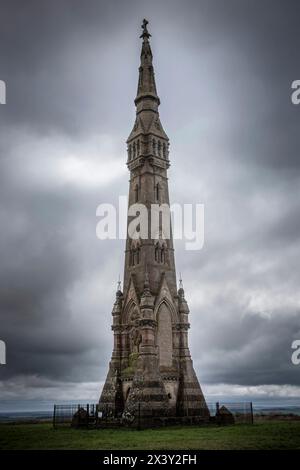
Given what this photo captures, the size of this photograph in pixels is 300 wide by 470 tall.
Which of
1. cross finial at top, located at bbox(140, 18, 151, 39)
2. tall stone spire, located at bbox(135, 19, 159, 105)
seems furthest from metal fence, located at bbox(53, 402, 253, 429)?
cross finial at top, located at bbox(140, 18, 151, 39)

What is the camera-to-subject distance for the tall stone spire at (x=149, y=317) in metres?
39.8

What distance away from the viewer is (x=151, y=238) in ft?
150

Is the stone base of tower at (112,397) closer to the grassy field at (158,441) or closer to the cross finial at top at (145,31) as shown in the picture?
the grassy field at (158,441)

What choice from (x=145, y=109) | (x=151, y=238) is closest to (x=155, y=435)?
(x=151, y=238)

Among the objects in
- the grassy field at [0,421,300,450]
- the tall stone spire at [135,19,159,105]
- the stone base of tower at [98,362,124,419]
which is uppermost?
the tall stone spire at [135,19,159,105]

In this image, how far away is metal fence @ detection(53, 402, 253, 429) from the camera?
3700cm

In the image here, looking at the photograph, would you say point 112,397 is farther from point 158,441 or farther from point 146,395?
point 158,441

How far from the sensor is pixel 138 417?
3634 centimetres

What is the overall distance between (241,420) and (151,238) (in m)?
20.0

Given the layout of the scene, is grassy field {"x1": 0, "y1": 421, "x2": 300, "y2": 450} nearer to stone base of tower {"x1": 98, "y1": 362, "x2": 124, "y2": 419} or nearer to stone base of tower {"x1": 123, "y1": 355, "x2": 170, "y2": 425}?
stone base of tower {"x1": 123, "y1": 355, "x2": 170, "y2": 425}

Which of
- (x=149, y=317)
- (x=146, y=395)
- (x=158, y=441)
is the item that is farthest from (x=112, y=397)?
(x=158, y=441)

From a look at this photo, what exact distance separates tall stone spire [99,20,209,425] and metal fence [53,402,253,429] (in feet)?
1.01
